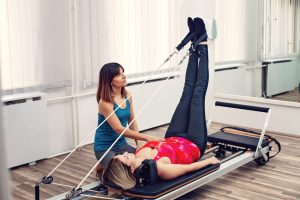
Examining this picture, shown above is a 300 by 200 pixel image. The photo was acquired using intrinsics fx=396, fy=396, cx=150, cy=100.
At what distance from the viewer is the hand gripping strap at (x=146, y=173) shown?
2.28m

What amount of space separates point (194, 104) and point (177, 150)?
408 mm

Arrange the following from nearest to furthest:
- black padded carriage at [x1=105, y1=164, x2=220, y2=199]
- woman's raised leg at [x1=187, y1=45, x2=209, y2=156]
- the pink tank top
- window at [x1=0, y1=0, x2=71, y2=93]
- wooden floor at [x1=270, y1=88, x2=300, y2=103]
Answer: black padded carriage at [x1=105, y1=164, x2=220, y2=199], the pink tank top, woman's raised leg at [x1=187, y1=45, x2=209, y2=156], window at [x1=0, y1=0, x2=71, y2=93], wooden floor at [x1=270, y1=88, x2=300, y2=103]

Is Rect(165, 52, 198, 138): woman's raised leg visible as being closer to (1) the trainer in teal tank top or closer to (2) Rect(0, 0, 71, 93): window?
(1) the trainer in teal tank top

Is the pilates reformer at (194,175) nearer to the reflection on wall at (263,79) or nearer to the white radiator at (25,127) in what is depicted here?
the white radiator at (25,127)

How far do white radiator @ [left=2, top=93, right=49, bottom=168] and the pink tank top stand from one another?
3.75 feet

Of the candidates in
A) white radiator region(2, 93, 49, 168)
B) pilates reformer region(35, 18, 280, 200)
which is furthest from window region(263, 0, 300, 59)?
white radiator region(2, 93, 49, 168)

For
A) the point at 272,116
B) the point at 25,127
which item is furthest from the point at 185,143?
the point at 272,116

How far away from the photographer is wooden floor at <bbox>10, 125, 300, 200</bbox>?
2.75 m

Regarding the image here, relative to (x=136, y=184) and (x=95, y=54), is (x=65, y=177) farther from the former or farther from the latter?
(x=95, y=54)

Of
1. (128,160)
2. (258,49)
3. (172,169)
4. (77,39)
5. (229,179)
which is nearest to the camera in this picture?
(128,160)

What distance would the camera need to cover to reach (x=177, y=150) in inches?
104

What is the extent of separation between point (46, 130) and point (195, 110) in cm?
136

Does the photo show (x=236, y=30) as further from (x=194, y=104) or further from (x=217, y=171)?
(x=217, y=171)

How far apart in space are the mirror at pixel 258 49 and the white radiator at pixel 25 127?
245cm
